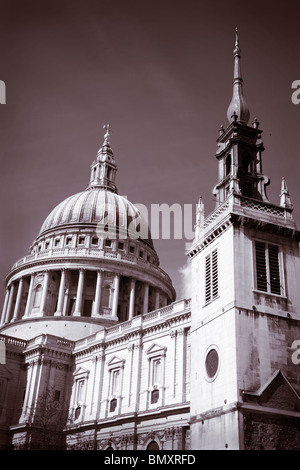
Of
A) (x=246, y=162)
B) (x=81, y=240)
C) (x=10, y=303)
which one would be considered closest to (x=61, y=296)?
(x=10, y=303)

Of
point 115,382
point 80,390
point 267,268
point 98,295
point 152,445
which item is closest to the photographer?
point 267,268

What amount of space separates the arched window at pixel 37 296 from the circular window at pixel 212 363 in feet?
147

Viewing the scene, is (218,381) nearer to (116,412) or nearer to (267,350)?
(267,350)

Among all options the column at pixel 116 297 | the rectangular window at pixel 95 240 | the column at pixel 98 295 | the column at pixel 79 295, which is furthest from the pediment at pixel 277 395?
the rectangular window at pixel 95 240

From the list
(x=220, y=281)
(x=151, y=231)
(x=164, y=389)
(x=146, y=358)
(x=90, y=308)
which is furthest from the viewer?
(x=151, y=231)

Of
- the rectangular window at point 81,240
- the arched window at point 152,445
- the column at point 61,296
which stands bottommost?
the arched window at point 152,445

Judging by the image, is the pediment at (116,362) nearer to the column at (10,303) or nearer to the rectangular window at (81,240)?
the column at (10,303)

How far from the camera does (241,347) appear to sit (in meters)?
29.6

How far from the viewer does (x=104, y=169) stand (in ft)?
304

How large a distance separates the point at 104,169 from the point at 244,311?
65088 millimetres

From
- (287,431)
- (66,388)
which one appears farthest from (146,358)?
(287,431)

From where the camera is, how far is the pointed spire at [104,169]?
299ft

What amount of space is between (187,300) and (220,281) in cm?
1531

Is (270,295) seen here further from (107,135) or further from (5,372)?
(107,135)
